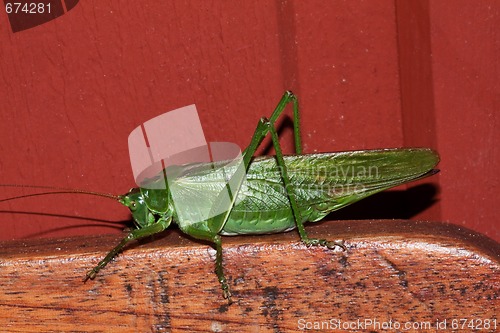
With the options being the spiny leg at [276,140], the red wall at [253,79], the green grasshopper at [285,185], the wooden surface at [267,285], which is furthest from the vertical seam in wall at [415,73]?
the wooden surface at [267,285]

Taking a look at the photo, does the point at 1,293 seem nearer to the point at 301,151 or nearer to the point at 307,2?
the point at 301,151

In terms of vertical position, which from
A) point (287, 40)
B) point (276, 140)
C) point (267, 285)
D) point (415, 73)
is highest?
point (287, 40)

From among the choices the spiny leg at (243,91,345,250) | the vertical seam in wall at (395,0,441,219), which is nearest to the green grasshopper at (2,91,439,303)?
the spiny leg at (243,91,345,250)

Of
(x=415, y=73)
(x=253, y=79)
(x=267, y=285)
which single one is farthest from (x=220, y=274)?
(x=415, y=73)

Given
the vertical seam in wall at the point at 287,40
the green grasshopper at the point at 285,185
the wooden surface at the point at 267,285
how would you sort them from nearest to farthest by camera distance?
the wooden surface at the point at 267,285 → the green grasshopper at the point at 285,185 → the vertical seam in wall at the point at 287,40

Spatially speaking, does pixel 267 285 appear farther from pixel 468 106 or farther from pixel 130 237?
pixel 468 106

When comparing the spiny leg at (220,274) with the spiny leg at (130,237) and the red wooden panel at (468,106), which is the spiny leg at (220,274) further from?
the red wooden panel at (468,106)

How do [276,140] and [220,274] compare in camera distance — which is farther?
[276,140]

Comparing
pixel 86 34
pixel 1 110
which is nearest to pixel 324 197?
pixel 86 34
